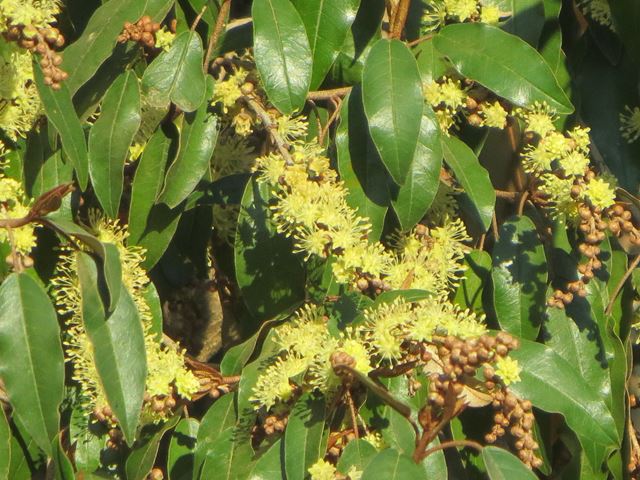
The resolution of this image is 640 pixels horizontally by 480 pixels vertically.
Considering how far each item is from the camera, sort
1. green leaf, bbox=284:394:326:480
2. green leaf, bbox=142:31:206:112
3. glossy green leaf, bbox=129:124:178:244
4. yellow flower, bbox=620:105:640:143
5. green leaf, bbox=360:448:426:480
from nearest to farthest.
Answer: green leaf, bbox=360:448:426:480
green leaf, bbox=284:394:326:480
green leaf, bbox=142:31:206:112
glossy green leaf, bbox=129:124:178:244
yellow flower, bbox=620:105:640:143

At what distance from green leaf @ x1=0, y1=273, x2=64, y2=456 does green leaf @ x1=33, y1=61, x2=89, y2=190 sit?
0.52 ft

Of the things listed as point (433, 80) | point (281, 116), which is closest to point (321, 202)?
point (281, 116)

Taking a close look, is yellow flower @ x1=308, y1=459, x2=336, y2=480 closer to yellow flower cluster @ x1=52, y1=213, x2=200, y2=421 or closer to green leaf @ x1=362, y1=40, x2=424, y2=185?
yellow flower cluster @ x1=52, y1=213, x2=200, y2=421

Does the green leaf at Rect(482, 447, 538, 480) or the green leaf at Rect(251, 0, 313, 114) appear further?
the green leaf at Rect(251, 0, 313, 114)

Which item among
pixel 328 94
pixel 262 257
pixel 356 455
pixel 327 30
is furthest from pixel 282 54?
pixel 356 455

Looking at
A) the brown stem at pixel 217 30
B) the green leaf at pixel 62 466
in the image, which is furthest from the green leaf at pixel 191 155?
the green leaf at pixel 62 466

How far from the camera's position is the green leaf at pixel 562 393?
1414 mm

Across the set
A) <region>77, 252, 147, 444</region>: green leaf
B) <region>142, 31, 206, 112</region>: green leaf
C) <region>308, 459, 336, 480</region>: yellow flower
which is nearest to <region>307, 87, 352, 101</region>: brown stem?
<region>142, 31, 206, 112</region>: green leaf

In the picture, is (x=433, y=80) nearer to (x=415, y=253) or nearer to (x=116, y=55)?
(x=415, y=253)

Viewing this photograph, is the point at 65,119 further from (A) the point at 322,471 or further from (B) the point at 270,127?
(A) the point at 322,471

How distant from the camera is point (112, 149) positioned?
1437mm

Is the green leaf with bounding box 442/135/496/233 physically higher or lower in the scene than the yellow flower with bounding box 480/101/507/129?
lower

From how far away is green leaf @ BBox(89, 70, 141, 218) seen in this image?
56.5 inches

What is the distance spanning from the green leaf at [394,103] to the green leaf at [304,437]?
0.30m
